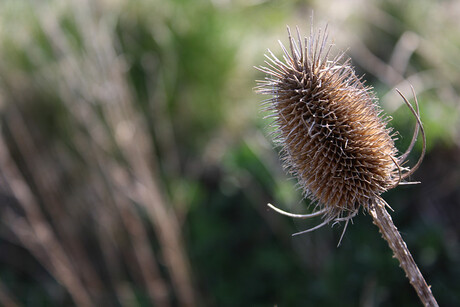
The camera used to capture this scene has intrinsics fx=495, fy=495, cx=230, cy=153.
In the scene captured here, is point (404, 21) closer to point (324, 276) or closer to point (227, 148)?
point (227, 148)

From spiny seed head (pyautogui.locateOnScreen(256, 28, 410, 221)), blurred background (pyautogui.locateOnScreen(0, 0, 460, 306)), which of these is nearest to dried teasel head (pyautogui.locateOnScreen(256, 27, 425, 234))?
spiny seed head (pyautogui.locateOnScreen(256, 28, 410, 221))

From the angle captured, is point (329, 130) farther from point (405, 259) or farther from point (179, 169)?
point (179, 169)

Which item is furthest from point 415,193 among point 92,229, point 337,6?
point 337,6

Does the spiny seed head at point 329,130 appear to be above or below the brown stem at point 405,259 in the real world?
above

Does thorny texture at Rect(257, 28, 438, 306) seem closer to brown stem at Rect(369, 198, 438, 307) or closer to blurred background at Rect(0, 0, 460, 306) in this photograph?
brown stem at Rect(369, 198, 438, 307)

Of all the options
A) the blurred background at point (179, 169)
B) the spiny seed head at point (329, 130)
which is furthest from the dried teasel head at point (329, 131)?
the blurred background at point (179, 169)

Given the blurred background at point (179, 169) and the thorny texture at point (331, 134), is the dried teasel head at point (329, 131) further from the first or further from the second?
the blurred background at point (179, 169)

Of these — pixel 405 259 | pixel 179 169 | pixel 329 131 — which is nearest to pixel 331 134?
pixel 329 131
